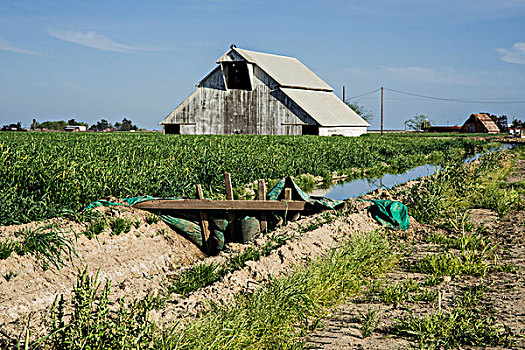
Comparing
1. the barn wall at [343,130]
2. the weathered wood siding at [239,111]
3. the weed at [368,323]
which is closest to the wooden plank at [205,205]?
the weed at [368,323]

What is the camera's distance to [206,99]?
40.1m

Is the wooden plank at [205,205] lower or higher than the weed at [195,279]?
higher

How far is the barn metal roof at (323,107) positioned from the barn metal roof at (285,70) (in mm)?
652

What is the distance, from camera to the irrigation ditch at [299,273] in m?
4.41

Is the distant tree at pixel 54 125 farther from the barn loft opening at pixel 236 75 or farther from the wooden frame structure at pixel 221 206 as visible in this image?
the wooden frame structure at pixel 221 206

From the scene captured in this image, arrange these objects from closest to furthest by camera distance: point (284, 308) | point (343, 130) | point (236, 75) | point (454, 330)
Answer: point (454, 330) < point (284, 308) < point (236, 75) < point (343, 130)

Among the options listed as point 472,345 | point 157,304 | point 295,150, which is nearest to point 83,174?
point 157,304

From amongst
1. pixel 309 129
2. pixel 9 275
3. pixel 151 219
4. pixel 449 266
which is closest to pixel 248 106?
pixel 309 129

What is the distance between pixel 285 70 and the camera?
148 ft

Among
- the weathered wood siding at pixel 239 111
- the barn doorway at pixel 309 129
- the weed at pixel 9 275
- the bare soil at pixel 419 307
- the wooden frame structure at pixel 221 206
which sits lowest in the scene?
the bare soil at pixel 419 307

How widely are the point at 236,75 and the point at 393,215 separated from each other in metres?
32.6

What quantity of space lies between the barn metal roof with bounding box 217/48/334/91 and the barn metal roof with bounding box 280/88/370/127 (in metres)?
0.65

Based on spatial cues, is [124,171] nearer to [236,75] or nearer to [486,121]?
[236,75]

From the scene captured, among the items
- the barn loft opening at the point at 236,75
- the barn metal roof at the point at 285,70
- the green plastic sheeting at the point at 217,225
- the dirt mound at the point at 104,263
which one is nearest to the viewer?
the dirt mound at the point at 104,263
